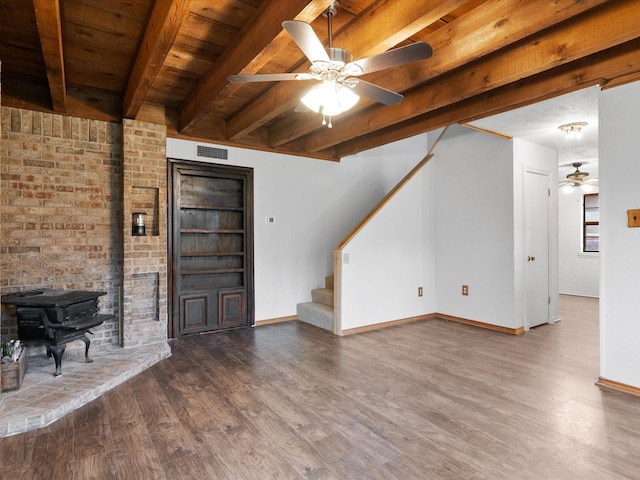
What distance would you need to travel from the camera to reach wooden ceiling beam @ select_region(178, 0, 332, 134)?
2070 millimetres

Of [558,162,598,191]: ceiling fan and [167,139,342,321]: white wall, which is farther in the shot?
[558,162,598,191]: ceiling fan

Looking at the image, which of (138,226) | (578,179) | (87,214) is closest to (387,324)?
(138,226)

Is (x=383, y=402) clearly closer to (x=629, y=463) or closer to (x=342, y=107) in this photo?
(x=629, y=463)

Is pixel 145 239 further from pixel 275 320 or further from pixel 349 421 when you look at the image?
pixel 349 421

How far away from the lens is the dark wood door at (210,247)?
461cm

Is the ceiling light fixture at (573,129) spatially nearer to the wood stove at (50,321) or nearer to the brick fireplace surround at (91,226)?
the brick fireplace surround at (91,226)

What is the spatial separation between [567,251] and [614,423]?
6694mm

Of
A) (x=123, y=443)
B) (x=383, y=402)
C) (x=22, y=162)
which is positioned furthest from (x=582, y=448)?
(x=22, y=162)

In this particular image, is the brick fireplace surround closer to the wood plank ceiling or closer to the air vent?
the wood plank ceiling

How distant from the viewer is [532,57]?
9.01ft

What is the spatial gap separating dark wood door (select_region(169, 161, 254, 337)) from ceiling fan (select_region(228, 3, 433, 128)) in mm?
2635

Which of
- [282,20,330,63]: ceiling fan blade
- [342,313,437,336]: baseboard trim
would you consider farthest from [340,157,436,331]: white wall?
[282,20,330,63]: ceiling fan blade

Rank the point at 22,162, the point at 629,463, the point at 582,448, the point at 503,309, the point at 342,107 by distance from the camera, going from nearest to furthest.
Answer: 1. the point at 629,463
2. the point at 582,448
3. the point at 342,107
4. the point at 22,162
5. the point at 503,309

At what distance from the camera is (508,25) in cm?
236
